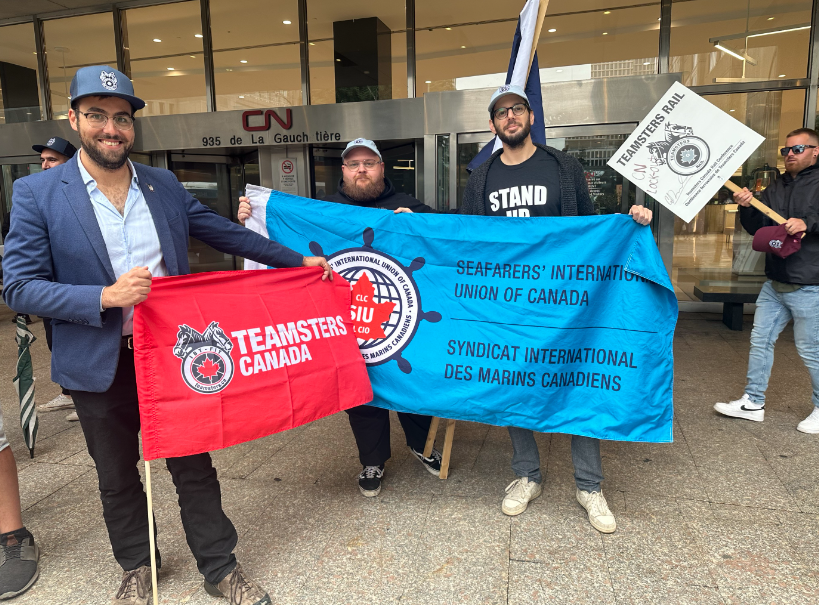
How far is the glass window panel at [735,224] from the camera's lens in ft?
22.7

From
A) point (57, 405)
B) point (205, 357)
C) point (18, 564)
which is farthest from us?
point (57, 405)

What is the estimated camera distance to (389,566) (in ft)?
7.95

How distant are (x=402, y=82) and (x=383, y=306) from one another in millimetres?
5990

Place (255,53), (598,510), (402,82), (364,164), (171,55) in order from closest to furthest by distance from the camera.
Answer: (598,510)
(364,164)
(402,82)
(255,53)
(171,55)

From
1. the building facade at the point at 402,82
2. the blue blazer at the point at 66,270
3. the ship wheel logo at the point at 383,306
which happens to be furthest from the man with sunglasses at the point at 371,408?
the building facade at the point at 402,82

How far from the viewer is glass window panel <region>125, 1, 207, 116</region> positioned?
29.5ft

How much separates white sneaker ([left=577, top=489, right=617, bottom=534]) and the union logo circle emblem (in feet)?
5.70

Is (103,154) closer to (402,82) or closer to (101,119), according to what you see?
(101,119)

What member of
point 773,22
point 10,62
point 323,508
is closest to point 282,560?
point 323,508

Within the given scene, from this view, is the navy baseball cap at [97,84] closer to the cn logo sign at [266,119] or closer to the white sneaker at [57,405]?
the white sneaker at [57,405]

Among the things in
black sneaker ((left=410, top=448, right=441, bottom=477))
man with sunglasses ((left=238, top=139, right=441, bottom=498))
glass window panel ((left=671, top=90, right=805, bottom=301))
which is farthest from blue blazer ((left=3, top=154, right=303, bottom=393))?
glass window panel ((left=671, top=90, right=805, bottom=301))

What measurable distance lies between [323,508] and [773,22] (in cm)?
783

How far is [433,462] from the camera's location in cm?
329

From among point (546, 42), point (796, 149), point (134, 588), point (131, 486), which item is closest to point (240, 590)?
point (134, 588)
